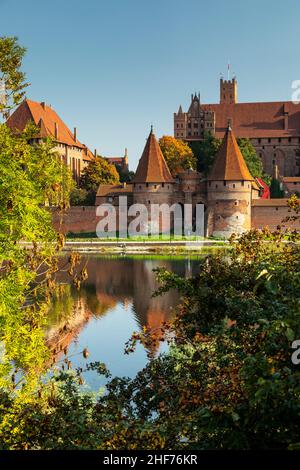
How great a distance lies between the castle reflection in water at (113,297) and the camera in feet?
59.9

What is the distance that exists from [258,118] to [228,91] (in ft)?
66.8

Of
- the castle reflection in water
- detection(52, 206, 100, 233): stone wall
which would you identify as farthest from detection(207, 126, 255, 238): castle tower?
the castle reflection in water

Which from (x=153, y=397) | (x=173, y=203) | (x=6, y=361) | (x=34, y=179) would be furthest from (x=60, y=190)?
(x=173, y=203)

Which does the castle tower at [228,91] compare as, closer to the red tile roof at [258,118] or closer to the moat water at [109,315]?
the red tile roof at [258,118]

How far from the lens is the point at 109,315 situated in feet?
66.2

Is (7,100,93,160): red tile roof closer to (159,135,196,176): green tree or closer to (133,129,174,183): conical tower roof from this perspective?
(133,129,174,183): conical tower roof

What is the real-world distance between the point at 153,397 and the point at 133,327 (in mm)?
10844

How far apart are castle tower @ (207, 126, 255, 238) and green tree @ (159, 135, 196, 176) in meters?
11.1

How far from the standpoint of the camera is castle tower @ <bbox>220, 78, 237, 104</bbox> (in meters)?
86.8

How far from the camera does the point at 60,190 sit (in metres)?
8.16

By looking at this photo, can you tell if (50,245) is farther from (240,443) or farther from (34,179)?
(240,443)

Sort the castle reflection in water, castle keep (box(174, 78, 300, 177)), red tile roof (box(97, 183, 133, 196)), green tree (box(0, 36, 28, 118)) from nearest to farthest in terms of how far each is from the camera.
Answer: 1. green tree (box(0, 36, 28, 118))
2. the castle reflection in water
3. red tile roof (box(97, 183, 133, 196))
4. castle keep (box(174, 78, 300, 177))

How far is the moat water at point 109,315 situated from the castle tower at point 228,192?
14464mm


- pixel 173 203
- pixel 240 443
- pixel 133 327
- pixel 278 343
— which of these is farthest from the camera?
pixel 173 203
